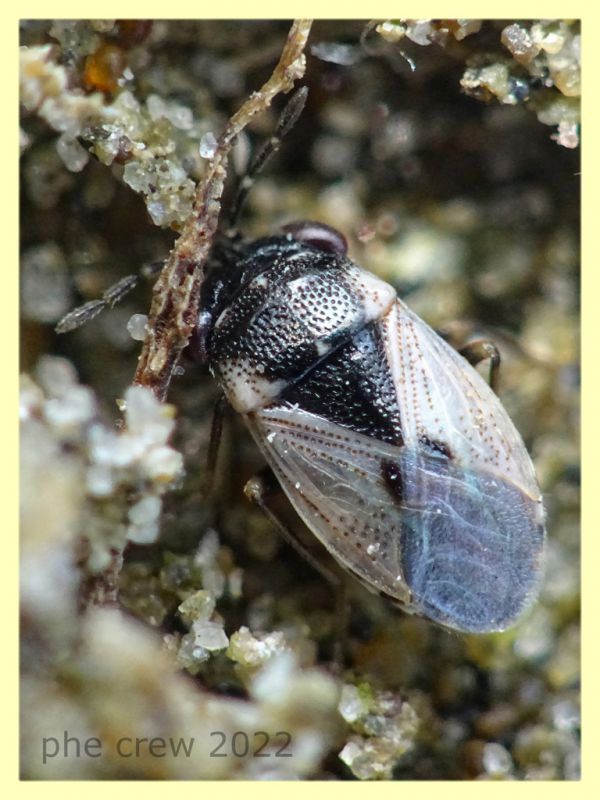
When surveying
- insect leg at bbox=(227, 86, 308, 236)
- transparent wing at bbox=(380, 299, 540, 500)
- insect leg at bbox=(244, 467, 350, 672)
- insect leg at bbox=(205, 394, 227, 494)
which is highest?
insect leg at bbox=(227, 86, 308, 236)

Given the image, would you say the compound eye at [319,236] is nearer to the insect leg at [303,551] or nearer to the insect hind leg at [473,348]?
the insect hind leg at [473,348]

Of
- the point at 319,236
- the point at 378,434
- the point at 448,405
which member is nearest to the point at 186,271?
the point at 319,236

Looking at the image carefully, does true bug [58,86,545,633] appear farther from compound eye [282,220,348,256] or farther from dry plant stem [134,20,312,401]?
dry plant stem [134,20,312,401]

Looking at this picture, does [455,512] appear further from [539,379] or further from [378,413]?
[539,379]

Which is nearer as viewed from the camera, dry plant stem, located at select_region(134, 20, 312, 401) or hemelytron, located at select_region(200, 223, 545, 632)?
dry plant stem, located at select_region(134, 20, 312, 401)

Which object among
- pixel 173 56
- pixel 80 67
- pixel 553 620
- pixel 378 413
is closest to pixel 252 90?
pixel 173 56

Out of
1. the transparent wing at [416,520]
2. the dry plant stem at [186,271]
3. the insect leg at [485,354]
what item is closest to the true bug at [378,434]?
the transparent wing at [416,520]

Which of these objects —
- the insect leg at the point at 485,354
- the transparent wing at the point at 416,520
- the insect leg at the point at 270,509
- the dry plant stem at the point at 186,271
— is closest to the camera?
the dry plant stem at the point at 186,271

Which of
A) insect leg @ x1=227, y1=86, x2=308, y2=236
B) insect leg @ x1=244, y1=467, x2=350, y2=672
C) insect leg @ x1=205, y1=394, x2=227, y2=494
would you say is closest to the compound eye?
insect leg @ x1=227, y1=86, x2=308, y2=236
